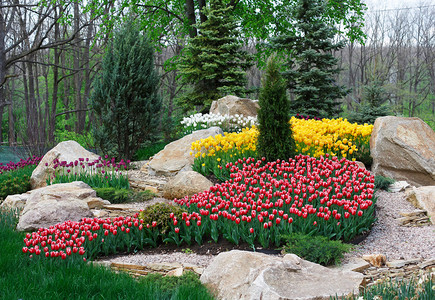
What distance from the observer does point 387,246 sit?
189 inches

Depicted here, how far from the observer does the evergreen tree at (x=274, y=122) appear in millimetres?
7258

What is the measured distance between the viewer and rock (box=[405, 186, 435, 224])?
19.0 feet

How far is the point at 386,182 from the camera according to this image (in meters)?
7.21

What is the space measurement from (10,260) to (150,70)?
7826mm

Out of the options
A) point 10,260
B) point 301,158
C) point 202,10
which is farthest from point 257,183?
point 202,10

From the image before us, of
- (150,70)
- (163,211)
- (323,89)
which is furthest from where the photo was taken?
(323,89)

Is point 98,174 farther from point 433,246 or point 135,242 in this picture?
point 433,246

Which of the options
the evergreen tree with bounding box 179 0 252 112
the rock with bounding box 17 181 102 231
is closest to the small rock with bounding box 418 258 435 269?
the rock with bounding box 17 181 102 231

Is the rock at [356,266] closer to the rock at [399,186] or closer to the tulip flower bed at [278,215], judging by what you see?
the tulip flower bed at [278,215]

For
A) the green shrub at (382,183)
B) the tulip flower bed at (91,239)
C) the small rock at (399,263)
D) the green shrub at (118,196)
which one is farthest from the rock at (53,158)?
the small rock at (399,263)

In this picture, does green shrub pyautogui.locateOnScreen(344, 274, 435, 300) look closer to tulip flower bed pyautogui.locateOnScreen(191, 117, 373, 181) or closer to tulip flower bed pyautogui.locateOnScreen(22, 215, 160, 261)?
tulip flower bed pyautogui.locateOnScreen(22, 215, 160, 261)

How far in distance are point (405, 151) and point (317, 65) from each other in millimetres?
7076

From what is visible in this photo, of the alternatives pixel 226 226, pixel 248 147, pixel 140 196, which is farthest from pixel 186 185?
pixel 226 226

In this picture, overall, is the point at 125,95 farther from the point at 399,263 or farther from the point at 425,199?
the point at 399,263
